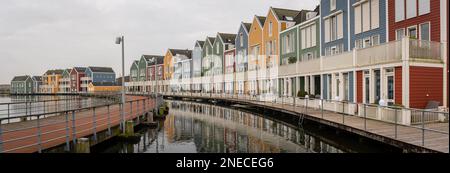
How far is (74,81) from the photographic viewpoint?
12850cm

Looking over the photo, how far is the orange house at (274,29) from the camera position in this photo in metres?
38.0

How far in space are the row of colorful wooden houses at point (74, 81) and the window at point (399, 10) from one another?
9285 cm

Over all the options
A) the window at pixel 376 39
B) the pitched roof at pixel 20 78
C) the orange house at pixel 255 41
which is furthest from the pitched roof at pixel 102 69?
the window at pixel 376 39

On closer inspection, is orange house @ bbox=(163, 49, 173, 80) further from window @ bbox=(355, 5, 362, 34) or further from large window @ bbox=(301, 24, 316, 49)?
window @ bbox=(355, 5, 362, 34)

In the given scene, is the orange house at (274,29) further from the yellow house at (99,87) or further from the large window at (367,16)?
the yellow house at (99,87)

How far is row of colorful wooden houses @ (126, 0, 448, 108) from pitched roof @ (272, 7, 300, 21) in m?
0.17

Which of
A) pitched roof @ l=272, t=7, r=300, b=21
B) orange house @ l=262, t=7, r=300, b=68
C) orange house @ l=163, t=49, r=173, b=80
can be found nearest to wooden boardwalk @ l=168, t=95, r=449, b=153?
orange house @ l=262, t=7, r=300, b=68

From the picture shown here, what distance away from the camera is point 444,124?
14258 mm

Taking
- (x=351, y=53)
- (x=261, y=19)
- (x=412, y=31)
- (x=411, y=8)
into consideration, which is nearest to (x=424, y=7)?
(x=411, y=8)

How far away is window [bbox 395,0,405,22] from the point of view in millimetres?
20250

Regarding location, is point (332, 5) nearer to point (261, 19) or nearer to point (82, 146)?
point (261, 19)

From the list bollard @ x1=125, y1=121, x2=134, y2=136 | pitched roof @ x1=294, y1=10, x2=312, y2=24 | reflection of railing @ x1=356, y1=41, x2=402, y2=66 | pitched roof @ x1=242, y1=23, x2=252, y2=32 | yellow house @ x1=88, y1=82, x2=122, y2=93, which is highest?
pitched roof @ x1=242, y1=23, x2=252, y2=32
